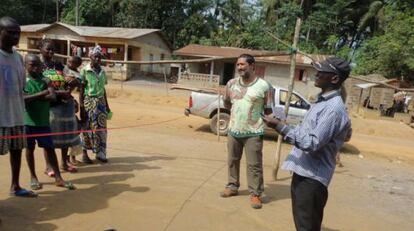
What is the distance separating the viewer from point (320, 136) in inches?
108

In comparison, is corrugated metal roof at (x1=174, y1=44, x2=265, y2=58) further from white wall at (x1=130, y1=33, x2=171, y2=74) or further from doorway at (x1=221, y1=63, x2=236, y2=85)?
white wall at (x1=130, y1=33, x2=171, y2=74)

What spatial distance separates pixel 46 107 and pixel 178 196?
1.93 m

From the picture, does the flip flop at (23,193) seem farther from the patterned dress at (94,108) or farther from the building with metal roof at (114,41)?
the building with metal roof at (114,41)

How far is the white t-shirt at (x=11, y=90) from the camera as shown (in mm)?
3801

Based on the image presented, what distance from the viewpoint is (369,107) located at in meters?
22.7

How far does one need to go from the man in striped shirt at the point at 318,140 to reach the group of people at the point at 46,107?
2.58 metres

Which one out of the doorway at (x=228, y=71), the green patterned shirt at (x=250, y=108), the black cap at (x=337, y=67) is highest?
the black cap at (x=337, y=67)

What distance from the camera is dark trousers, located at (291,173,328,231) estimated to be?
2.93 metres

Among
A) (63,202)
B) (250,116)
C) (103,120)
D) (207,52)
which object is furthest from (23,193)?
(207,52)

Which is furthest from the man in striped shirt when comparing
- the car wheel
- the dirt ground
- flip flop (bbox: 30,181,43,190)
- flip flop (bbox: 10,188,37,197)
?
the car wheel

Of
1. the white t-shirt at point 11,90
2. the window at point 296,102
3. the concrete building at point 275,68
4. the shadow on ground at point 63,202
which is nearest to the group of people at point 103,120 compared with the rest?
the white t-shirt at point 11,90

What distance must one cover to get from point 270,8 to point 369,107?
561 inches

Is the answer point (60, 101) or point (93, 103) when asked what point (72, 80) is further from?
point (93, 103)

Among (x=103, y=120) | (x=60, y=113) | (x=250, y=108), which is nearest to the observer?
(x=250, y=108)
